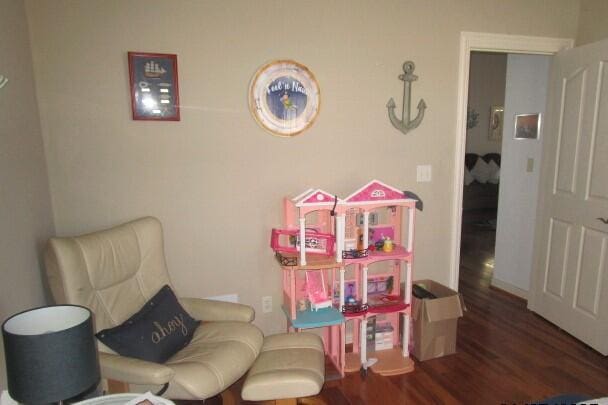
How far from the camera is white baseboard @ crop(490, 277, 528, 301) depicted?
3.47 m

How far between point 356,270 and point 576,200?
1593 millimetres

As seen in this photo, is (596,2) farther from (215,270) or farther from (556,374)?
(215,270)

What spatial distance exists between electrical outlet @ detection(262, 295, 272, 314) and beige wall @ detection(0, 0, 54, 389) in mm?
1226

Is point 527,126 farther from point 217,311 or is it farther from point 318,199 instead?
point 217,311

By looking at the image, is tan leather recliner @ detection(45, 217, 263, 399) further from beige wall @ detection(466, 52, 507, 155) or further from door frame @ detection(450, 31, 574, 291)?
beige wall @ detection(466, 52, 507, 155)

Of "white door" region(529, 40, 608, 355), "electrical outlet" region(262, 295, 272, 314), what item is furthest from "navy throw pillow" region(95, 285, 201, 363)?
"white door" region(529, 40, 608, 355)

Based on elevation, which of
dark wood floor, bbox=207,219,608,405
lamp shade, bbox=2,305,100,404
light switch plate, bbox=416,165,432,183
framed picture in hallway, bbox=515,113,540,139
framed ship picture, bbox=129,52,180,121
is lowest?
dark wood floor, bbox=207,219,608,405

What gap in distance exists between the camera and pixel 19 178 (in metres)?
1.74

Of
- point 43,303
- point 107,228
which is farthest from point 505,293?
point 43,303

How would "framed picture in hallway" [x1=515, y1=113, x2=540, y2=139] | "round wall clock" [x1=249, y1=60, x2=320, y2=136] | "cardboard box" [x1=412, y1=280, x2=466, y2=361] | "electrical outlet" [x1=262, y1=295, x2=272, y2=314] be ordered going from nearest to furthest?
1. "round wall clock" [x1=249, y1=60, x2=320, y2=136]
2. "cardboard box" [x1=412, y1=280, x2=466, y2=361]
3. "electrical outlet" [x1=262, y1=295, x2=272, y2=314]
4. "framed picture in hallway" [x1=515, y1=113, x2=540, y2=139]

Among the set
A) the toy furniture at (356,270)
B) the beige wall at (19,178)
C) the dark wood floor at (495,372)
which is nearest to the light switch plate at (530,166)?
the dark wood floor at (495,372)

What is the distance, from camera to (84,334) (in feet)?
3.80

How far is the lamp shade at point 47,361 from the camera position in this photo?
3.54ft

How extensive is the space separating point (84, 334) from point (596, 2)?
11.8ft
